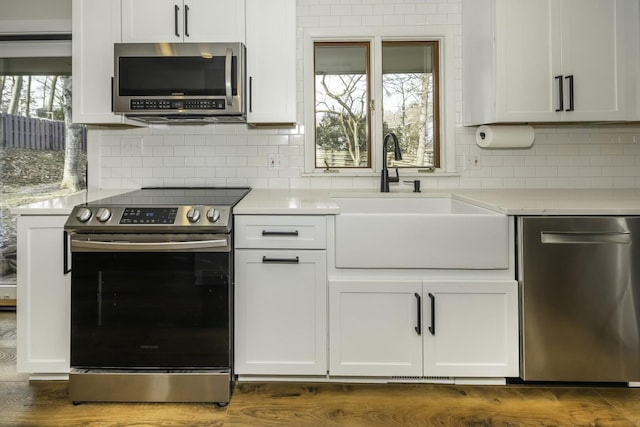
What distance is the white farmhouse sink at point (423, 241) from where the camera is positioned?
196cm

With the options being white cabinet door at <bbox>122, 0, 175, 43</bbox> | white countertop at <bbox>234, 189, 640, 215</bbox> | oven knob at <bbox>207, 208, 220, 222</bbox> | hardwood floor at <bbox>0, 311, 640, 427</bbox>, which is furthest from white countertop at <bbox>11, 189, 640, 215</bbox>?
white cabinet door at <bbox>122, 0, 175, 43</bbox>

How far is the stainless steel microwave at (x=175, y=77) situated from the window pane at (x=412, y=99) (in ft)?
3.39

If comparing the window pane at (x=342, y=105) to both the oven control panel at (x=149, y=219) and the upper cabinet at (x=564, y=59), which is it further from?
the oven control panel at (x=149, y=219)

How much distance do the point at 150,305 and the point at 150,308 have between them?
13mm

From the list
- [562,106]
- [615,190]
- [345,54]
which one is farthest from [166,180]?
[615,190]

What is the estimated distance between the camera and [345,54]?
2898 millimetres

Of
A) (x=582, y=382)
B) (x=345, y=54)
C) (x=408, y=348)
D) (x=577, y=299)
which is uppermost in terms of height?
(x=345, y=54)

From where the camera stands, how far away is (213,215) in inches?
74.7

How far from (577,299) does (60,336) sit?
2257mm

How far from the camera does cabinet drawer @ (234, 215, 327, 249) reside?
201 cm

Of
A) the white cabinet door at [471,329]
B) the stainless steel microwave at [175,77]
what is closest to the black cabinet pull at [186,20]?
the stainless steel microwave at [175,77]

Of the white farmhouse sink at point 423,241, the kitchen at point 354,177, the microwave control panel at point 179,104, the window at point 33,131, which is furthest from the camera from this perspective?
the window at point 33,131

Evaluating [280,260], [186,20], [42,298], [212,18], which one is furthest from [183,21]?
[42,298]

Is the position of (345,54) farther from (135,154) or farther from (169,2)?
(135,154)
